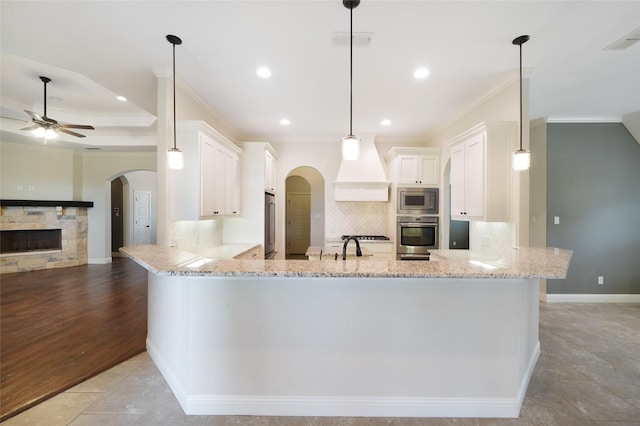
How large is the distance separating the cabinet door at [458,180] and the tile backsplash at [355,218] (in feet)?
7.10

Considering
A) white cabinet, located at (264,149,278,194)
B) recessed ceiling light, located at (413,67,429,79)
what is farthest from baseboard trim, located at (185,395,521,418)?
white cabinet, located at (264,149,278,194)

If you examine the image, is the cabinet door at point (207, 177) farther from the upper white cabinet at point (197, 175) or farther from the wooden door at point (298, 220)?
the wooden door at point (298, 220)

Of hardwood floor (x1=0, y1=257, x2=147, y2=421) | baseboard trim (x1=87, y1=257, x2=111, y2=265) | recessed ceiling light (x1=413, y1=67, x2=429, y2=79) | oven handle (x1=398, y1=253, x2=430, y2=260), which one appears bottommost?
hardwood floor (x1=0, y1=257, x2=147, y2=421)

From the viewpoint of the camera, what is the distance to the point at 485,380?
187 centimetres

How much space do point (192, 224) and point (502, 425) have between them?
344cm

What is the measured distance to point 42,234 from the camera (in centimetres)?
620

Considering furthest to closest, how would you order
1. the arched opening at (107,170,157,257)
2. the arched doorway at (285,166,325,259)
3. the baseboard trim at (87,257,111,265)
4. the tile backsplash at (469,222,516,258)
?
the arched doorway at (285,166,325,259) < the arched opening at (107,170,157,257) < the baseboard trim at (87,257,111,265) < the tile backsplash at (469,222,516,258)

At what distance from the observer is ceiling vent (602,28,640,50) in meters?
2.23

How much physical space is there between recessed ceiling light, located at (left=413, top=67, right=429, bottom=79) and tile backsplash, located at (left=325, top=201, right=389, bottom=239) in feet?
9.76

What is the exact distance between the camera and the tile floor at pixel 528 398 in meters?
1.83

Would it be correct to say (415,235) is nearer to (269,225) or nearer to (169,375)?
(269,225)

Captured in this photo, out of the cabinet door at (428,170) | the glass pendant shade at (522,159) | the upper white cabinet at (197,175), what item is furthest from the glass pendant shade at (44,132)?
the glass pendant shade at (522,159)

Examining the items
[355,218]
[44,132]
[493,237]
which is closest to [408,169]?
[355,218]

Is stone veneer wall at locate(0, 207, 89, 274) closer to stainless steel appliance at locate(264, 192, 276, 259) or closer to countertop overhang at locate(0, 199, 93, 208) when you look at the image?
countertop overhang at locate(0, 199, 93, 208)
